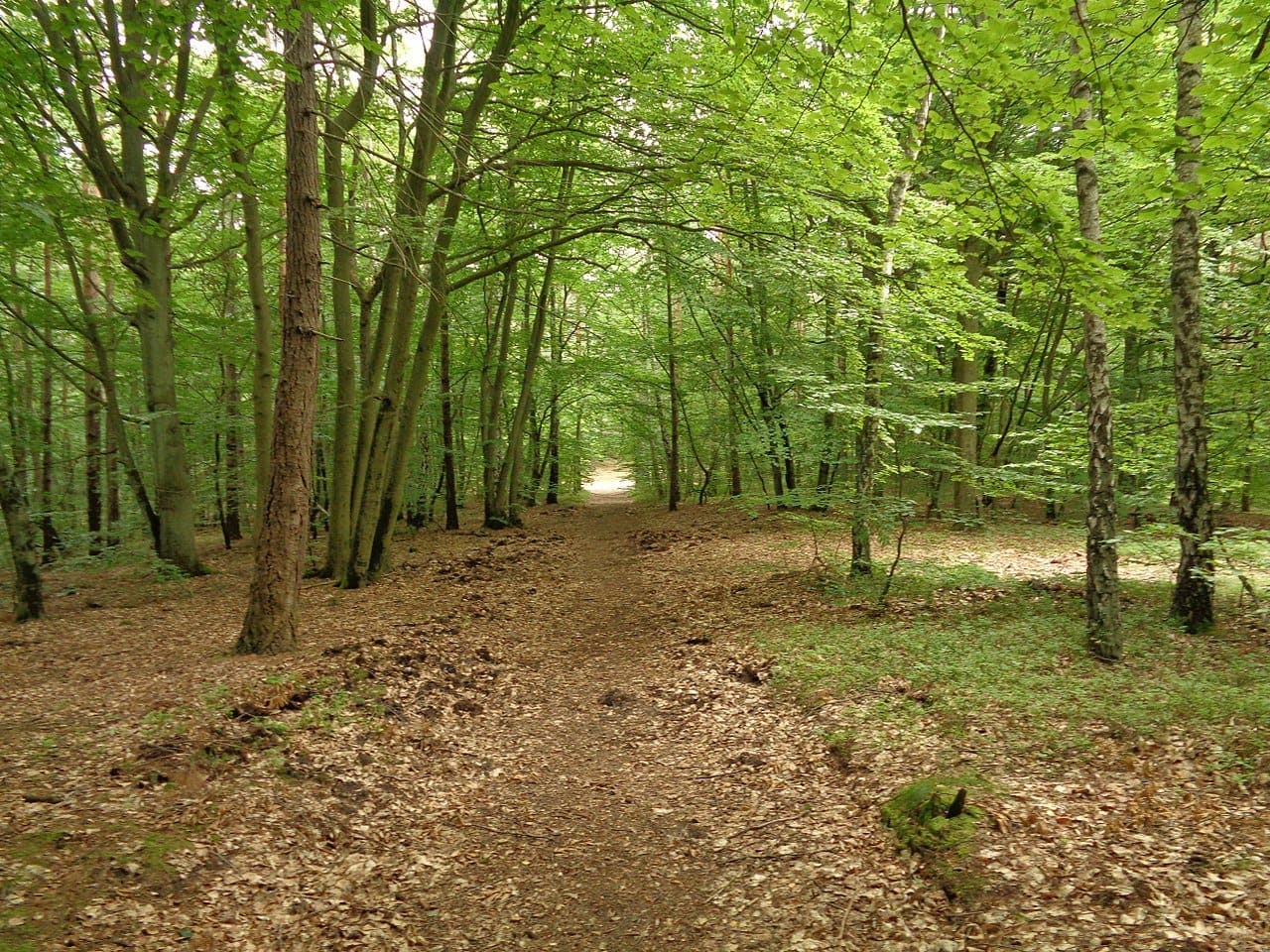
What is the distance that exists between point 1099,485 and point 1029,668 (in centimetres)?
209

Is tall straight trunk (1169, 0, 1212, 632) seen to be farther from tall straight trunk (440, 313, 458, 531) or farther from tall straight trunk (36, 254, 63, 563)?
tall straight trunk (36, 254, 63, 563)

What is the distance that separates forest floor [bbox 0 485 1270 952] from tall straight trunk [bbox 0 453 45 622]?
109cm

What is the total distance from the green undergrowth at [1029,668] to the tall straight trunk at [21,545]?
1003 centimetres

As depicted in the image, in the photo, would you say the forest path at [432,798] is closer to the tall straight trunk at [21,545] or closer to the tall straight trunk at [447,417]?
the tall straight trunk at [21,545]

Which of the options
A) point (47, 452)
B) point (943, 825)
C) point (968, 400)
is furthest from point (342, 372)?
point (968, 400)

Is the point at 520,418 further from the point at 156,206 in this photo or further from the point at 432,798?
the point at 432,798

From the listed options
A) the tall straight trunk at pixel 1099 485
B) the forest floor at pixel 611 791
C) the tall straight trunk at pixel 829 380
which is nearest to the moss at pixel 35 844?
the forest floor at pixel 611 791

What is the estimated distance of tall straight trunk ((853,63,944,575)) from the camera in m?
9.13

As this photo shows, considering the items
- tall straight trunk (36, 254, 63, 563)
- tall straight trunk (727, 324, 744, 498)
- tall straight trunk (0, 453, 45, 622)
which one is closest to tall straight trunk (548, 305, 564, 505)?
tall straight trunk (727, 324, 744, 498)

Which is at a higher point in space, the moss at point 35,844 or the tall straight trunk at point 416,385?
the tall straight trunk at point 416,385

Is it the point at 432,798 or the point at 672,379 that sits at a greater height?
the point at 672,379

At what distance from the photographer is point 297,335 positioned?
22.1 feet

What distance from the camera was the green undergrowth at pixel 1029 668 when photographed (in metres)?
5.27

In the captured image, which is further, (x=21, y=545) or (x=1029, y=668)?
(x=21, y=545)
